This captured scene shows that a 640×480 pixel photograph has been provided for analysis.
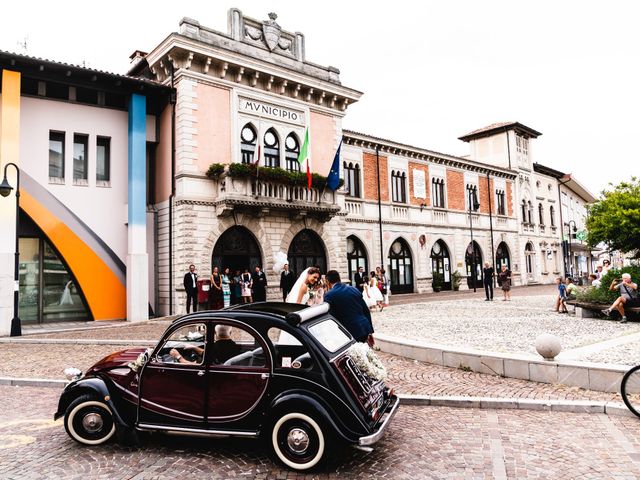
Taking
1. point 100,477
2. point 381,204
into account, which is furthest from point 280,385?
point 381,204

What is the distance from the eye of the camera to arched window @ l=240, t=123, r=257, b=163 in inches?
820

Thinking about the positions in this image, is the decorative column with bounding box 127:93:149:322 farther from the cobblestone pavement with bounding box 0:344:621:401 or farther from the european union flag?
the european union flag

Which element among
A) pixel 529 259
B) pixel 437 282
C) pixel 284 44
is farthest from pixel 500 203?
pixel 284 44

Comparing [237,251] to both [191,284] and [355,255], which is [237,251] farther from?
[355,255]

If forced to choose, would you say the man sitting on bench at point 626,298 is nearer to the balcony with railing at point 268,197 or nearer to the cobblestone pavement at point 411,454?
the cobblestone pavement at point 411,454

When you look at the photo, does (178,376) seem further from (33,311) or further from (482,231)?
(482,231)

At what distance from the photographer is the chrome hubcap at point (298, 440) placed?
4383 millimetres

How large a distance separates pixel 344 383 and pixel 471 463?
4.62ft

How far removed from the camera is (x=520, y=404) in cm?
635

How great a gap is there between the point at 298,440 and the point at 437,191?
1185 inches

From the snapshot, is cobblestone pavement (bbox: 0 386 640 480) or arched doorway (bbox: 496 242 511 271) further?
arched doorway (bbox: 496 242 511 271)

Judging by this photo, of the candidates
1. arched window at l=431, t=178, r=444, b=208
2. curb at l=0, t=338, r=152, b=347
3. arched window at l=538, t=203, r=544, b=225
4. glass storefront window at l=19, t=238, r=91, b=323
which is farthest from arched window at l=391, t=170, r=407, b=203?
curb at l=0, t=338, r=152, b=347

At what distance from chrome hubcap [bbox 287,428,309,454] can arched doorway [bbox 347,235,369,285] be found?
73.0 feet

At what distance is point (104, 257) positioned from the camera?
58.6 feet
